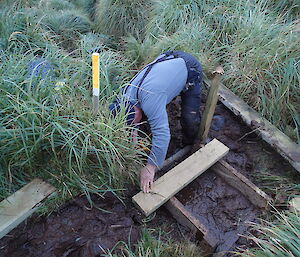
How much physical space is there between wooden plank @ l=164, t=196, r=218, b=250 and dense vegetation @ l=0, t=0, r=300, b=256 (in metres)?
0.40

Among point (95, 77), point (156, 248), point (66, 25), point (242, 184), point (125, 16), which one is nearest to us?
point (95, 77)

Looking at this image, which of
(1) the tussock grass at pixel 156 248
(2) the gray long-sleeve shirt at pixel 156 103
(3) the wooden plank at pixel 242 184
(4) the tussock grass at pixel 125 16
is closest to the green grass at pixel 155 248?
(1) the tussock grass at pixel 156 248

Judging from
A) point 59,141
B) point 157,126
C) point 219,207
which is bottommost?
point 219,207

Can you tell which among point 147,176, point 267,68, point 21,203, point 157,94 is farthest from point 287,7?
point 21,203

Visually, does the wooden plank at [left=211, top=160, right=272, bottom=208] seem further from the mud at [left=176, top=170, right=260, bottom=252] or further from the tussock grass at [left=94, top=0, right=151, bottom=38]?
the tussock grass at [left=94, top=0, right=151, bottom=38]

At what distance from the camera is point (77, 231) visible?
2.01m

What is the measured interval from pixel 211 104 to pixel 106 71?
1113 millimetres

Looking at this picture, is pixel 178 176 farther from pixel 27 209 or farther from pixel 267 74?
pixel 267 74

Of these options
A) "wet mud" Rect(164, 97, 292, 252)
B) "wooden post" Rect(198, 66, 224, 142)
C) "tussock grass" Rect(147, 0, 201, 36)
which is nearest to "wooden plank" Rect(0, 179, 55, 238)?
"wet mud" Rect(164, 97, 292, 252)

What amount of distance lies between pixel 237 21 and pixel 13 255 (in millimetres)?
3558

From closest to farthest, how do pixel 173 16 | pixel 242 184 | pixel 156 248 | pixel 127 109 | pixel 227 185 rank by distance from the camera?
1. pixel 156 248
2. pixel 127 109
3. pixel 242 184
4. pixel 227 185
5. pixel 173 16

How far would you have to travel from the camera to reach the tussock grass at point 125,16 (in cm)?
436

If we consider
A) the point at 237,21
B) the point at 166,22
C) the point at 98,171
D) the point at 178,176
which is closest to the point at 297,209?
the point at 178,176

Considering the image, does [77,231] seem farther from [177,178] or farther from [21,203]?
[177,178]
